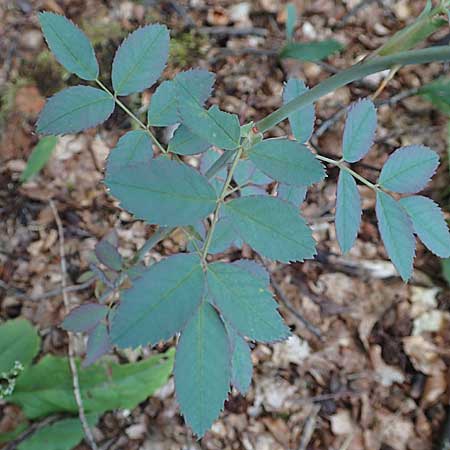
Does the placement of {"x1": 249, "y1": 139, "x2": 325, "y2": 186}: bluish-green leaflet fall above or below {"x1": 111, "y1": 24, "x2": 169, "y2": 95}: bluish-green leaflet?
below

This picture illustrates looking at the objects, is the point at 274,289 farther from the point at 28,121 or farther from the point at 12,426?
the point at 28,121

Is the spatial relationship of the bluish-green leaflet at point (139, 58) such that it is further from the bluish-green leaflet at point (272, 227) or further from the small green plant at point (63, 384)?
the small green plant at point (63, 384)

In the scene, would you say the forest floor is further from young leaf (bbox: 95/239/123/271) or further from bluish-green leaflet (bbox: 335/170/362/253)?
bluish-green leaflet (bbox: 335/170/362/253)

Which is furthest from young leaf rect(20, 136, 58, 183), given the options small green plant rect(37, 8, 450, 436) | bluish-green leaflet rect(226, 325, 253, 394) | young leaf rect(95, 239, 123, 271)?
bluish-green leaflet rect(226, 325, 253, 394)

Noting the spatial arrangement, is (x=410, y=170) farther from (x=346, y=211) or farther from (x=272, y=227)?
(x=272, y=227)

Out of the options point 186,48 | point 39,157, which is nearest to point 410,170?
point 39,157
